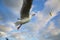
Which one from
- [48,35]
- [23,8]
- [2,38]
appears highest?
[48,35]

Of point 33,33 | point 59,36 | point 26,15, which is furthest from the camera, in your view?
point 59,36

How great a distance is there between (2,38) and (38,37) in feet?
13.3

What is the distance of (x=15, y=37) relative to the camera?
67.0 feet

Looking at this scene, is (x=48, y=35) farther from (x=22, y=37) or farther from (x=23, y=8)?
(x=23, y=8)

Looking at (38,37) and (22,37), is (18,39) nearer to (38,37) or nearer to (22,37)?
(22,37)

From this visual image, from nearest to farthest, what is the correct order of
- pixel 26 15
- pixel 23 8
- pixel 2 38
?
1. pixel 23 8
2. pixel 26 15
3. pixel 2 38

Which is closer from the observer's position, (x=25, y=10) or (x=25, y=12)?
(x=25, y=10)

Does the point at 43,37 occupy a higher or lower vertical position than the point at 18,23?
higher

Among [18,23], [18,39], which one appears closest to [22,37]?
[18,39]

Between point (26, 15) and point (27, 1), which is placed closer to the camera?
point (27, 1)

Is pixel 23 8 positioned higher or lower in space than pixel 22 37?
lower

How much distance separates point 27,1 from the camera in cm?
401

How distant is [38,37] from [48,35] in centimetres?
115

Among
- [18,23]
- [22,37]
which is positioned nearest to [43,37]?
[22,37]
